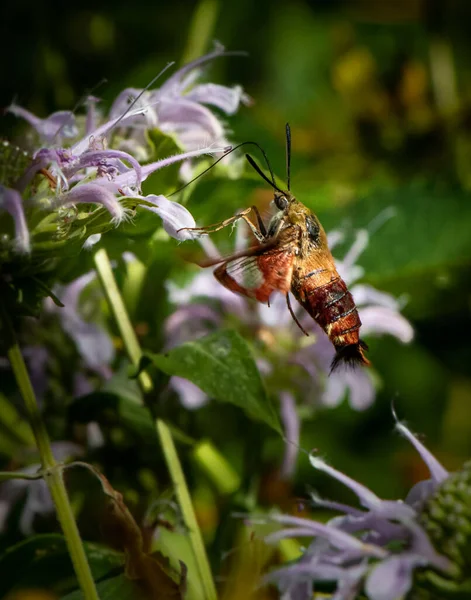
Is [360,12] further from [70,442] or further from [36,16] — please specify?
[70,442]

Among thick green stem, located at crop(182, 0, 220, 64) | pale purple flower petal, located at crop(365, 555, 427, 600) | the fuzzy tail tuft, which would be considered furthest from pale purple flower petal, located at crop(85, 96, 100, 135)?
thick green stem, located at crop(182, 0, 220, 64)

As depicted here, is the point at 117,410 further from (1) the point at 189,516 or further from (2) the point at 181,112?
(2) the point at 181,112

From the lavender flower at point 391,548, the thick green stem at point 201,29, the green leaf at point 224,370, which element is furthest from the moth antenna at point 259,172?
the thick green stem at point 201,29

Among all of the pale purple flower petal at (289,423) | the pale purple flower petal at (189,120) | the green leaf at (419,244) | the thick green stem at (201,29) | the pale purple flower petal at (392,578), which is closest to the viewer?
Answer: the pale purple flower petal at (392,578)

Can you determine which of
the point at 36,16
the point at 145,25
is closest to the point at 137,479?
the point at 36,16

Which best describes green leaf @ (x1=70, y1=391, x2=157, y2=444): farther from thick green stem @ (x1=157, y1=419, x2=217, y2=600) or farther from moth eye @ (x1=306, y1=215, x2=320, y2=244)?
moth eye @ (x1=306, y1=215, x2=320, y2=244)

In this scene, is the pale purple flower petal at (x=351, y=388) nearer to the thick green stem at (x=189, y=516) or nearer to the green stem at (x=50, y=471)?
the thick green stem at (x=189, y=516)
